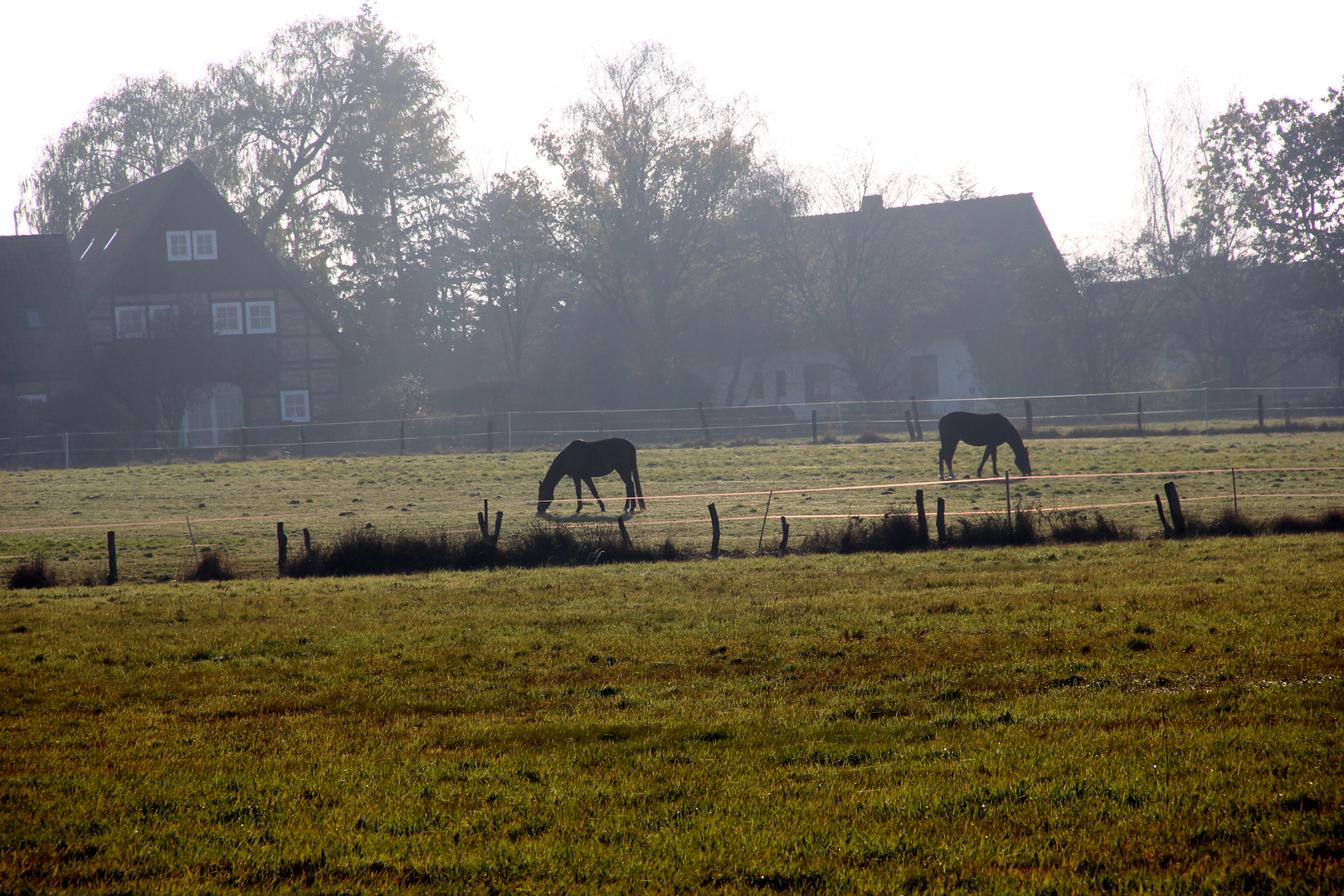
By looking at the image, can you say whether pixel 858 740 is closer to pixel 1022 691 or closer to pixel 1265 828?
pixel 1022 691

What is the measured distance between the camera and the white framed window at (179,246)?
44.4 m

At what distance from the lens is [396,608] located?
1193cm

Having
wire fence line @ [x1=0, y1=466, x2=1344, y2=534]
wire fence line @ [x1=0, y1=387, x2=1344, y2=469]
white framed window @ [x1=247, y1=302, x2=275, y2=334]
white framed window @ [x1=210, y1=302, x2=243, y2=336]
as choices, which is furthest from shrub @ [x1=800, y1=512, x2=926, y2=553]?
white framed window @ [x1=210, y1=302, x2=243, y2=336]

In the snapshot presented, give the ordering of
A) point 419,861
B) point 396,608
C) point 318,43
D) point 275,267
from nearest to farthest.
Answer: point 419,861, point 396,608, point 275,267, point 318,43

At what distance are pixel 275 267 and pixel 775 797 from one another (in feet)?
145

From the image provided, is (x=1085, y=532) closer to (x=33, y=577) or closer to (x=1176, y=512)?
(x=1176, y=512)

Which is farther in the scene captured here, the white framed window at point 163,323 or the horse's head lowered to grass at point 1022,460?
the white framed window at point 163,323

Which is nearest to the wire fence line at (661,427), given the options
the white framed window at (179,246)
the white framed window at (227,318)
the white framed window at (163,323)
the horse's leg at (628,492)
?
the white framed window at (163,323)

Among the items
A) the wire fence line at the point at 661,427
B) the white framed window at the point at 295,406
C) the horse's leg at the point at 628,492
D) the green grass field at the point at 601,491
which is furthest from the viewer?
the white framed window at the point at 295,406

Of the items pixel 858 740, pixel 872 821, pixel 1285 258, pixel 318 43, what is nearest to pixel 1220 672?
pixel 858 740

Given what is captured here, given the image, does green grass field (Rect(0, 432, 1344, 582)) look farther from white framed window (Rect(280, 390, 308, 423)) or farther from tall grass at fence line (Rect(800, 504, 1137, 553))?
white framed window (Rect(280, 390, 308, 423))

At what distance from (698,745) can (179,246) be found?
44478 mm

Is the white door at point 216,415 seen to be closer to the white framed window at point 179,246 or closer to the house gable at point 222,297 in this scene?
the house gable at point 222,297

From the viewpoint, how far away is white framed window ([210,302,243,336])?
44281 mm
